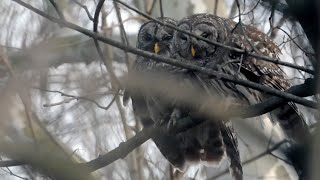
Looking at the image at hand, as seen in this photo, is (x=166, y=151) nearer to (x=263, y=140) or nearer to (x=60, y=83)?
(x=263, y=140)

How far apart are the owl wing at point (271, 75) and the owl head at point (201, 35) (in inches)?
8.9

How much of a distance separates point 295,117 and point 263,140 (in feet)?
1.93

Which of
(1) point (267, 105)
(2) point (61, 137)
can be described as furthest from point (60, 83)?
(1) point (267, 105)

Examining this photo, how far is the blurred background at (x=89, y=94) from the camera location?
16.8 feet

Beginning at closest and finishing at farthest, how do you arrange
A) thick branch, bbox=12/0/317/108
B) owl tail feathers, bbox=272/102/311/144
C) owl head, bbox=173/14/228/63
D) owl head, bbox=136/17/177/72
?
1. thick branch, bbox=12/0/317/108
2. owl tail feathers, bbox=272/102/311/144
3. owl head, bbox=173/14/228/63
4. owl head, bbox=136/17/177/72

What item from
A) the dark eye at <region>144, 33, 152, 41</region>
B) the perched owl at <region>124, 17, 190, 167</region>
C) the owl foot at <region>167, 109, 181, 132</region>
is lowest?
the owl foot at <region>167, 109, 181, 132</region>

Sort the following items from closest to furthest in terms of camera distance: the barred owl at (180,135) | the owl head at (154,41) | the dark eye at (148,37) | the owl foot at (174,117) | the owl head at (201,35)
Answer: the owl foot at (174,117)
the barred owl at (180,135)
the owl head at (201,35)
the owl head at (154,41)
the dark eye at (148,37)

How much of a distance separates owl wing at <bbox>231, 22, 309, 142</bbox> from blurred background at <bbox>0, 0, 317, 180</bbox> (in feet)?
0.47

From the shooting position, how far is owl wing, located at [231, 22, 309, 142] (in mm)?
4863

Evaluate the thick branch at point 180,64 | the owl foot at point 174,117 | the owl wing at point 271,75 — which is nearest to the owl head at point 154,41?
the owl foot at point 174,117

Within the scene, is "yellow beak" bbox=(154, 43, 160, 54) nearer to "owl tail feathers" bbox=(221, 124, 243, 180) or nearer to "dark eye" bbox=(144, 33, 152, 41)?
"dark eye" bbox=(144, 33, 152, 41)

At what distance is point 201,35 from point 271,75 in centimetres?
66

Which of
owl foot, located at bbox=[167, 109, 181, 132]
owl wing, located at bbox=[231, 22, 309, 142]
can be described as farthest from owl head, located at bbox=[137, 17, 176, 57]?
owl foot, located at bbox=[167, 109, 181, 132]

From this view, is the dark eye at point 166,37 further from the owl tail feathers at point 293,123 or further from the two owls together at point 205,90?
the owl tail feathers at point 293,123
